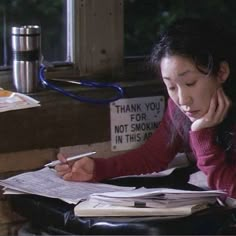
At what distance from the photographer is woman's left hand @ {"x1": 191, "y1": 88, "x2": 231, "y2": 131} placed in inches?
61.1

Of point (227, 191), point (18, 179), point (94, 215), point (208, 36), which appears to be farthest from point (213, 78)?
point (18, 179)

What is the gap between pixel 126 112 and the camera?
1853 mm

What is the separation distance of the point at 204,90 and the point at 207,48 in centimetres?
10

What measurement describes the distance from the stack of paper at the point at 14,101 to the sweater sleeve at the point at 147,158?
23 centimetres

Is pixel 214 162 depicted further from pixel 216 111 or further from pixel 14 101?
pixel 14 101

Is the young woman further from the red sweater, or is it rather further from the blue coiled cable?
the blue coiled cable

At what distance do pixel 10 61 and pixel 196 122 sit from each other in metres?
0.60

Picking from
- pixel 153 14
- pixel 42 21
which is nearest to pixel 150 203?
pixel 42 21

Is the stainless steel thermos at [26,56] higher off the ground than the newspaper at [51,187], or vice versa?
the stainless steel thermos at [26,56]

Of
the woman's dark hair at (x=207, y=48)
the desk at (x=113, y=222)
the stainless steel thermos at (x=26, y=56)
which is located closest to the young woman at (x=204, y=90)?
the woman's dark hair at (x=207, y=48)

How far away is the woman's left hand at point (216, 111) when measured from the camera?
1553 millimetres

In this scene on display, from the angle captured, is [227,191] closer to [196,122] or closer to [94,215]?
[196,122]

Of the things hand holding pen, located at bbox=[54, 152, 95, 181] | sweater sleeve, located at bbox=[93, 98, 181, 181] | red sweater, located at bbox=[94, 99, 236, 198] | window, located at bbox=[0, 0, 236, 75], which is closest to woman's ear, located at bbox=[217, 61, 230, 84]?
red sweater, located at bbox=[94, 99, 236, 198]

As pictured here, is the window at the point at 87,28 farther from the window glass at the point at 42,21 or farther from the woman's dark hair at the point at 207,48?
the woman's dark hair at the point at 207,48
